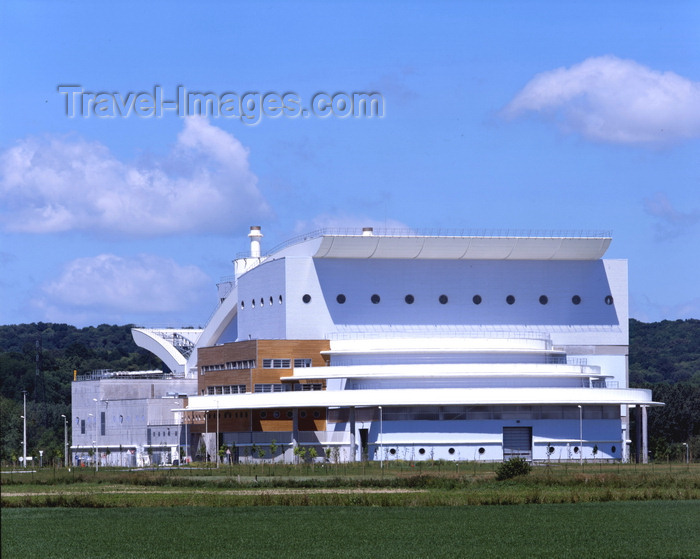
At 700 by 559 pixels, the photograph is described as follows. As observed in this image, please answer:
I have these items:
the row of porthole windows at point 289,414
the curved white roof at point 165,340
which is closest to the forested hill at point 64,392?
the curved white roof at point 165,340

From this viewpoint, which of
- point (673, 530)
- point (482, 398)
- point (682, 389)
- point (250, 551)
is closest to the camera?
point (250, 551)

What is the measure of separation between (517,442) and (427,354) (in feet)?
33.8

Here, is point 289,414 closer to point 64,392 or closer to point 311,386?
point 311,386

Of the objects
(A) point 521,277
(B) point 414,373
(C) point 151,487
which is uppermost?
(A) point 521,277

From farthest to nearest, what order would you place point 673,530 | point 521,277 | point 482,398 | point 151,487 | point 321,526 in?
point 521,277
point 482,398
point 151,487
point 321,526
point 673,530

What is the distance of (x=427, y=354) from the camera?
97.3 metres

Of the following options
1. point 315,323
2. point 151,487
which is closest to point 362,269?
point 315,323

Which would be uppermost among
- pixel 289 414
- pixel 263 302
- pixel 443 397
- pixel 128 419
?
pixel 263 302

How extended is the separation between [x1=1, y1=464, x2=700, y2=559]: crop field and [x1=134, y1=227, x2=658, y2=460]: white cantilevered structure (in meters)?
14.2

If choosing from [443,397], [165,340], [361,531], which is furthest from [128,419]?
[361,531]

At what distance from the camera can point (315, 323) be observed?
102 m

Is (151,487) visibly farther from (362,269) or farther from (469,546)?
(362,269)

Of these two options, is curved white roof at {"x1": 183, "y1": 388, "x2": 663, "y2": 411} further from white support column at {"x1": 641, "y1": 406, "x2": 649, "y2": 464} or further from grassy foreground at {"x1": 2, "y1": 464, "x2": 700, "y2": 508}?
grassy foreground at {"x1": 2, "y1": 464, "x2": 700, "y2": 508}

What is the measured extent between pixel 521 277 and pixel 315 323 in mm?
18903
